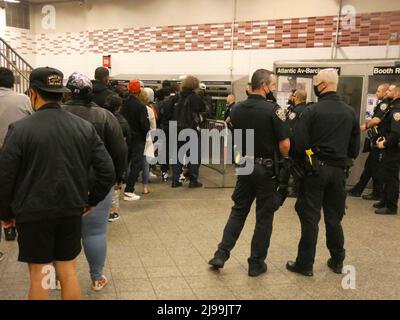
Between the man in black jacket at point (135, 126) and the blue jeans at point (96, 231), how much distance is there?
2.75m

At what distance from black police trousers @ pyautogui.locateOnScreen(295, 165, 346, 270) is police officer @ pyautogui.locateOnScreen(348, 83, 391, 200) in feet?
8.73

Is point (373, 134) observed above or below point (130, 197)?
above

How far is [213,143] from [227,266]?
12.9 ft

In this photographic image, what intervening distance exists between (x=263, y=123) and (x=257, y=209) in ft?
2.28

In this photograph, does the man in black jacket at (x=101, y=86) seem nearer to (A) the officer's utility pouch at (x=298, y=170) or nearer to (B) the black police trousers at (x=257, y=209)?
(B) the black police trousers at (x=257, y=209)

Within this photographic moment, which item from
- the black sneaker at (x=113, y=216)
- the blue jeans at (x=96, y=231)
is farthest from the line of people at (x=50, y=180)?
the black sneaker at (x=113, y=216)

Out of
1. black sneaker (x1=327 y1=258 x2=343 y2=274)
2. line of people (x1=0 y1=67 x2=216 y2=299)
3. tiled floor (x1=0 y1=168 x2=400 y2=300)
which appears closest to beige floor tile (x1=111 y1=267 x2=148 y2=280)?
tiled floor (x1=0 y1=168 x2=400 y2=300)

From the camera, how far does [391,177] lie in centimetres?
549

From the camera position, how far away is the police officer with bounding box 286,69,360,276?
3.44m

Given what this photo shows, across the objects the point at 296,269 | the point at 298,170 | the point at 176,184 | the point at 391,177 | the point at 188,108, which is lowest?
the point at 176,184

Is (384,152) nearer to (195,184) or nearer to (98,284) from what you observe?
(195,184)

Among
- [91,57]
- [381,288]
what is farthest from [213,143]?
[91,57]

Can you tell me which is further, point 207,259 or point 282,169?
point 207,259

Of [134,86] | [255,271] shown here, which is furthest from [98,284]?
[134,86]
